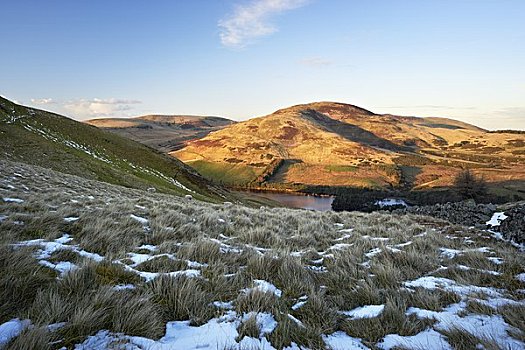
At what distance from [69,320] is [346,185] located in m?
159

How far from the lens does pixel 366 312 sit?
4125mm

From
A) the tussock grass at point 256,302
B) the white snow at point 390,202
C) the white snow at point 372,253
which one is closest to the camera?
the tussock grass at point 256,302

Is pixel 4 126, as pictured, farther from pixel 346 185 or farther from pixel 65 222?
pixel 346 185

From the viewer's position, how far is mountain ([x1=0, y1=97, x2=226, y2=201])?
36003 mm

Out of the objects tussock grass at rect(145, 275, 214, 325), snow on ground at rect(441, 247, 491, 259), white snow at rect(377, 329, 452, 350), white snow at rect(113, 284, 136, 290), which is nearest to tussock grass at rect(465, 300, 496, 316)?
white snow at rect(377, 329, 452, 350)

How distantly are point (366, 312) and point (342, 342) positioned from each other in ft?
2.96

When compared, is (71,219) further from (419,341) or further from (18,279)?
(419,341)

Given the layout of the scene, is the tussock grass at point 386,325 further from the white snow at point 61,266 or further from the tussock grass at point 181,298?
the white snow at point 61,266

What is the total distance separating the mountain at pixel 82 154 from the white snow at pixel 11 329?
3625 centimetres

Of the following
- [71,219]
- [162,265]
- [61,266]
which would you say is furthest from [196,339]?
[71,219]

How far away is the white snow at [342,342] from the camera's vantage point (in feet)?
10.8

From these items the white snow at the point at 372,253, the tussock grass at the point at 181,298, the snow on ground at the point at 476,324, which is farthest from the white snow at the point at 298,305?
the white snow at the point at 372,253

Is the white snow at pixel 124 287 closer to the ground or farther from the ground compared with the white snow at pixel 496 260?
farther from the ground

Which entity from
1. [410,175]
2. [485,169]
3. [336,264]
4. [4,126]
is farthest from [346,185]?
[336,264]
